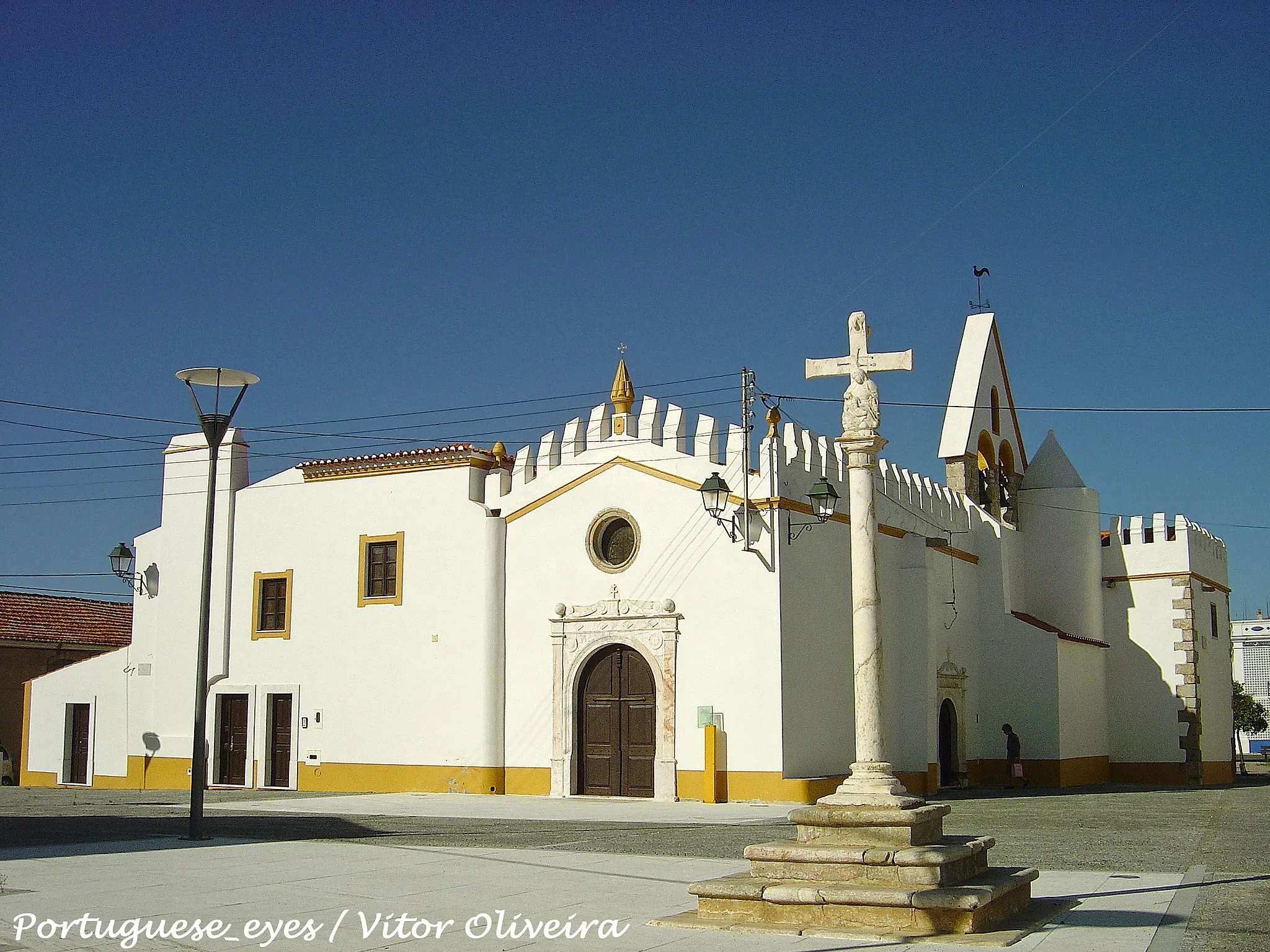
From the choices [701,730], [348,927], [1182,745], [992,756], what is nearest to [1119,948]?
[348,927]

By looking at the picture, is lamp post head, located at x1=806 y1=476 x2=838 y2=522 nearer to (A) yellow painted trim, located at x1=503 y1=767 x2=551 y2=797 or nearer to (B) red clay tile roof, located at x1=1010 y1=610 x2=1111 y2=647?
(A) yellow painted trim, located at x1=503 y1=767 x2=551 y2=797

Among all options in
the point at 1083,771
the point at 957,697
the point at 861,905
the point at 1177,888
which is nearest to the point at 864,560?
the point at 861,905

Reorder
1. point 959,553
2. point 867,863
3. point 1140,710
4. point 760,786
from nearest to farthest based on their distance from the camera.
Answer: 1. point 867,863
2. point 760,786
3. point 959,553
4. point 1140,710

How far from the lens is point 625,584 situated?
2334 centimetres

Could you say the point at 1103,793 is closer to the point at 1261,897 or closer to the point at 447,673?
the point at 447,673

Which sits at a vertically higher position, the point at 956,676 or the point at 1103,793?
the point at 956,676

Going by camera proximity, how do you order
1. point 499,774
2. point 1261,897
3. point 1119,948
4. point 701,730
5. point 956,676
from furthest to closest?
point 956,676 → point 499,774 → point 701,730 → point 1261,897 → point 1119,948

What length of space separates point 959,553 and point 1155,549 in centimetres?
626

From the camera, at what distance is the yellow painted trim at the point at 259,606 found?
26.8 m

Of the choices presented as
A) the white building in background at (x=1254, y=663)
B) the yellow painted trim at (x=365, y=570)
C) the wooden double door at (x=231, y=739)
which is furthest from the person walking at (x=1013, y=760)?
the white building in background at (x=1254, y=663)

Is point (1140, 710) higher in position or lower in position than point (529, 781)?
higher

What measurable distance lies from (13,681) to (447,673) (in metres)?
15.0

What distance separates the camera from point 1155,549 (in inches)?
1215

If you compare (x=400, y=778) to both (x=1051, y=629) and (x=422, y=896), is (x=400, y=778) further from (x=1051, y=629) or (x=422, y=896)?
(x=422, y=896)
